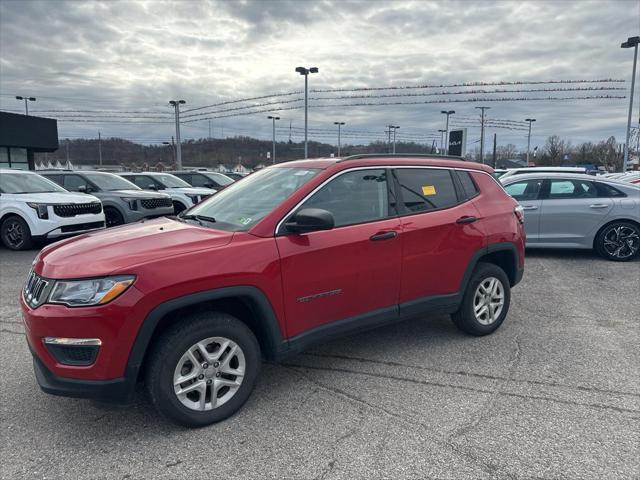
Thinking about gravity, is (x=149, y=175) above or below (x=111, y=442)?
above

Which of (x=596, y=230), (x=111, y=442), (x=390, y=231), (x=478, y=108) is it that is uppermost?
(x=478, y=108)

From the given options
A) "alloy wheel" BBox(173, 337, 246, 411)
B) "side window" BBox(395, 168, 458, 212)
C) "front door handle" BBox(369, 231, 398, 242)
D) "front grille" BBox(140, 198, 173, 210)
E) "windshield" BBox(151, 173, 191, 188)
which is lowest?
"alloy wheel" BBox(173, 337, 246, 411)

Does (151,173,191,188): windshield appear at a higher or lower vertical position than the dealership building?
lower

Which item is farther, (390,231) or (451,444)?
(390,231)

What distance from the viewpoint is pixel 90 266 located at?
276 centimetres

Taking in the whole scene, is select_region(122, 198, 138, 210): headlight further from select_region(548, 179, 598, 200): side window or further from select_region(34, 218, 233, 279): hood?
select_region(548, 179, 598, 200): side window

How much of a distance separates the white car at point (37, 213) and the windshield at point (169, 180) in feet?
14.4

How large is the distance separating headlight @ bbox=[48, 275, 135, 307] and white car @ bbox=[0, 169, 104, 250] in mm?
7132

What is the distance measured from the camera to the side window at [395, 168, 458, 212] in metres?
4.03

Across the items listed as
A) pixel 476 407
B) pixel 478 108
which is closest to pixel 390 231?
pixel 476 407

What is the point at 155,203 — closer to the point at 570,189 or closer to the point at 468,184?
the point at 468,184

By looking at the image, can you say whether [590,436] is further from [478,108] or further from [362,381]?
[478,108]

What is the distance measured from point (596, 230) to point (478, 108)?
164 ft

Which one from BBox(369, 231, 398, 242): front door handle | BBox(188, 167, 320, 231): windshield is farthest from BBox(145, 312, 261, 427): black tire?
BBox(369, 231, 398, 242): front door handle
